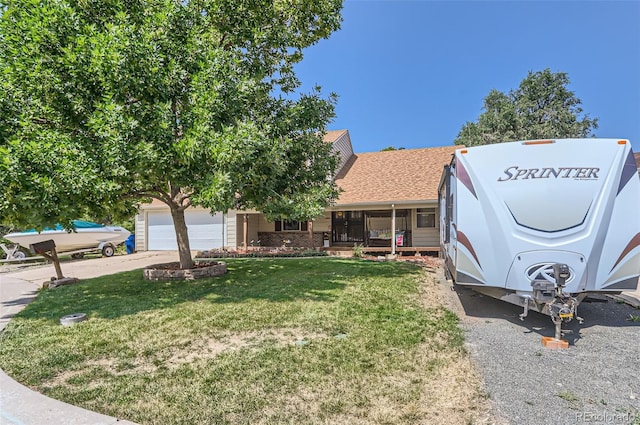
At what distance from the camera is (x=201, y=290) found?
757 centimetres

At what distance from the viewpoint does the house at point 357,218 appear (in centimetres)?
1436

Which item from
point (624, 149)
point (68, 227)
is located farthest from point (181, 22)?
point (624, 149)

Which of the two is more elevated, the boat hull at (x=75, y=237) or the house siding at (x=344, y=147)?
the house siding at (x=344, y=147)

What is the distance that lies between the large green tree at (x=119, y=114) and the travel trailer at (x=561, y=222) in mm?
4050

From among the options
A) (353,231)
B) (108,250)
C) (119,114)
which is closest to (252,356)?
(119,114)

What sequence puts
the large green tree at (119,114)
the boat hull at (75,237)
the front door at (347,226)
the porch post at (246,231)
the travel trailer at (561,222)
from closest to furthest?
1. the travel trailer at (561,222)
2. the large green tree at (119,114)
3. the boat hull at (75,237)
4. the porch post at (246,231)
5. the front door at (347,226)

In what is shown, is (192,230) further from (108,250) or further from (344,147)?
(344,147)

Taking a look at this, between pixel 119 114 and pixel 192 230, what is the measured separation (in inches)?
471

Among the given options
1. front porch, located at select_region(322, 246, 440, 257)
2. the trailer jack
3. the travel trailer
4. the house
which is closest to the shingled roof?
the house

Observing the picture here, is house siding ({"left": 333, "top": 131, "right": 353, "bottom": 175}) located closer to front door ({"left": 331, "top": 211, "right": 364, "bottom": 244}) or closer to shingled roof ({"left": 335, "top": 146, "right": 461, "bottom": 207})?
shingled roof ({"left": 335, "top": 146, "right": 461, "bottom": 207})

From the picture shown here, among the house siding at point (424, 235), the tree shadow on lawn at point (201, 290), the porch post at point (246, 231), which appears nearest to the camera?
the tree shadow on lawn at point (201, 290)

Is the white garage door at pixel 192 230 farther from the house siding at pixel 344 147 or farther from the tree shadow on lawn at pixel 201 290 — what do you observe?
the tree shadow on lawn at pixel 201 290

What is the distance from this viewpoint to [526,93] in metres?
26.2

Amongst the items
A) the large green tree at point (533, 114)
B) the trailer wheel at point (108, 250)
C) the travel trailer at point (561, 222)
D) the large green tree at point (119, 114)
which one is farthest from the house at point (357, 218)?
the large green tree at point (533, 114)
